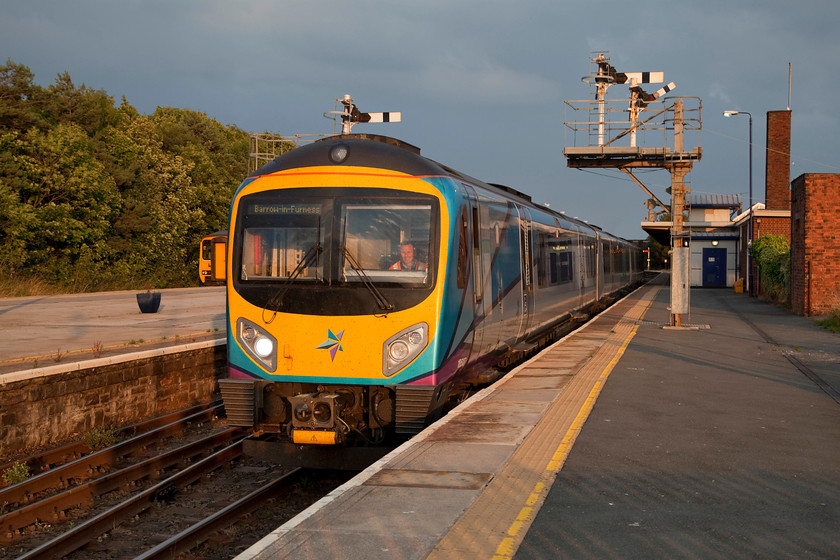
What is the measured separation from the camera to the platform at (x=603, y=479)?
4.89m

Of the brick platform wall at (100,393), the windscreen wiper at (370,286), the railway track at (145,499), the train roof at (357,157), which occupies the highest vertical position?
the train roof at (357,157)

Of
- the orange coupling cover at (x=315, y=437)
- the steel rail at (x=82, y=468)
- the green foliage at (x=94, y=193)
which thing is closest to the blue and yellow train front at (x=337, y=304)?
the orange coupling cover at (x=315, y=437)

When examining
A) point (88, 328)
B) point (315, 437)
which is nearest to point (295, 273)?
point (315, 437)

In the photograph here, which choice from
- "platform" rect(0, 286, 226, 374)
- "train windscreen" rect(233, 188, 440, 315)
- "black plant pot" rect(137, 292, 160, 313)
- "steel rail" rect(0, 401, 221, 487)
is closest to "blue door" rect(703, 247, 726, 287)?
"platform" rect(0, 286, 226, 374)

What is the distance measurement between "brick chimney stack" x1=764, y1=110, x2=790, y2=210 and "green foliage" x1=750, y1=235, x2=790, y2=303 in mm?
11317

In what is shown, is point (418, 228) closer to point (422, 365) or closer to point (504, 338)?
point (422, 365)

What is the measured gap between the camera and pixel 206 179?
183 feet

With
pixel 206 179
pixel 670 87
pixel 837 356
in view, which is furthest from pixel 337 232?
pixel 206 179

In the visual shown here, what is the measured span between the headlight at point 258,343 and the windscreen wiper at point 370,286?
1.04 metres

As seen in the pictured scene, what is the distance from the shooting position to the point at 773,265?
31172mm

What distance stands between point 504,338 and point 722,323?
12.9m

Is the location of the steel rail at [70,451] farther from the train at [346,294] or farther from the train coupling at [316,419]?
the train coupling at [316,419]

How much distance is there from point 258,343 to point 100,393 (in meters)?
4.93

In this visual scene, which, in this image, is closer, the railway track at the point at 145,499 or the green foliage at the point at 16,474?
the railway track at the point at 145,499
